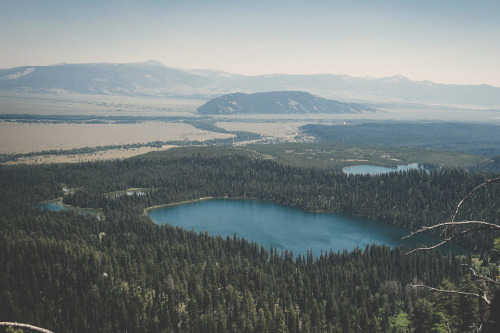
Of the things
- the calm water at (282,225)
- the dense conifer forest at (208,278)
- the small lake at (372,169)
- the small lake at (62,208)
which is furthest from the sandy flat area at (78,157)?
the small lake at (372,169)

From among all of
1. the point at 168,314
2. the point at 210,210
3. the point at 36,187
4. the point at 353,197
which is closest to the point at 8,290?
the point at 168,314

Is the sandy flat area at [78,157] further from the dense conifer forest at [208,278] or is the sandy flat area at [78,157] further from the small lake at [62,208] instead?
the dense conifer forest at [208,278]

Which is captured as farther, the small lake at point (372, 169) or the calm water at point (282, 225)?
the small lake at point (372, 169)

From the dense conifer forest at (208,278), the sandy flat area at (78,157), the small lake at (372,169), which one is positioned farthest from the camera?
the small lake at (372,169)

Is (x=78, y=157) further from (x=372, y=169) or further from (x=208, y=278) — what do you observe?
(x=208, y=278)

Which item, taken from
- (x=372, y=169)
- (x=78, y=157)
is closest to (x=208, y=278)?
(x=372, y=169)

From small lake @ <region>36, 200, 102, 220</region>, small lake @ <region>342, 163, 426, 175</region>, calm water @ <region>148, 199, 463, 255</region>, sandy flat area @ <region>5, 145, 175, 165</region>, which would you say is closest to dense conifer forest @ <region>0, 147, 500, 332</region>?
small lake @ <region>36, 200, 102, 220</region>

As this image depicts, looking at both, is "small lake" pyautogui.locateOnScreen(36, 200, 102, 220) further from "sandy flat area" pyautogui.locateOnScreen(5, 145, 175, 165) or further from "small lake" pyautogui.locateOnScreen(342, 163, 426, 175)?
"small lake" pyautogui.locateOnScreen(342, 163, 426, 175)
